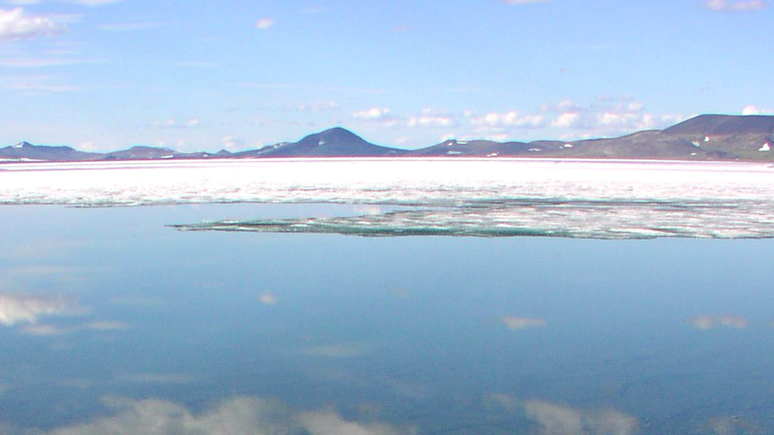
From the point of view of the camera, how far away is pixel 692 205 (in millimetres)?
22734

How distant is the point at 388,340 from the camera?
309 inches

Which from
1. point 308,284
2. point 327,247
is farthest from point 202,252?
point 308,284

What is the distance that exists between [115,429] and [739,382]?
4.74 meters

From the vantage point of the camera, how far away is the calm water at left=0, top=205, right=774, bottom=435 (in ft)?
18.9

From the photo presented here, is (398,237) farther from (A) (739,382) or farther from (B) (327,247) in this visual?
(A) (739,382)

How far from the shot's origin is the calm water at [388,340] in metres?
5.76

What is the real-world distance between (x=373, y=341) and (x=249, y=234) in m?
8.76

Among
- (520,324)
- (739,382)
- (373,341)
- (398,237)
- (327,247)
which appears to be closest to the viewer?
(739,382)

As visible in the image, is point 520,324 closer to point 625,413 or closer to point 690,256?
point 625,413

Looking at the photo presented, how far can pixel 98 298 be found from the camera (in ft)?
32.4

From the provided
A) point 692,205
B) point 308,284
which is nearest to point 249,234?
point 308,284

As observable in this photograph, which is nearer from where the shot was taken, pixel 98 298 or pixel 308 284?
pixel 98 298

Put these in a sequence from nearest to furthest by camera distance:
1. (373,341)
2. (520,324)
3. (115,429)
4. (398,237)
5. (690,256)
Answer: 1. (115,429)
2. (373,341)
3. (520,324)
4. (690,256)
5. (398,237)

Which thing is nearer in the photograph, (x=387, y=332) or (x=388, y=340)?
(x=388, y=340)
